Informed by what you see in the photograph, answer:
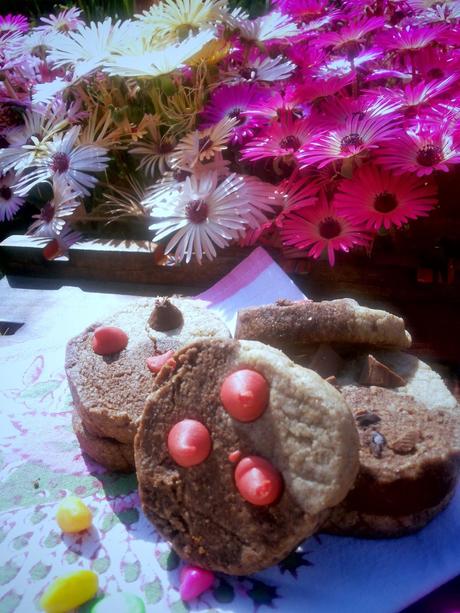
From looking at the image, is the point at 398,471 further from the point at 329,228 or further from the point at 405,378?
the point at 329,228

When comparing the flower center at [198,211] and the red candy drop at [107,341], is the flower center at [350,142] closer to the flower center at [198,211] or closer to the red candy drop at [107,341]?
the flower center at [198,211]

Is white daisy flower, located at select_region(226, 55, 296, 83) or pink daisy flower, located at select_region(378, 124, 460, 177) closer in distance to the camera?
pink daisy flower, located at select_region(378, 124, 460, 177)

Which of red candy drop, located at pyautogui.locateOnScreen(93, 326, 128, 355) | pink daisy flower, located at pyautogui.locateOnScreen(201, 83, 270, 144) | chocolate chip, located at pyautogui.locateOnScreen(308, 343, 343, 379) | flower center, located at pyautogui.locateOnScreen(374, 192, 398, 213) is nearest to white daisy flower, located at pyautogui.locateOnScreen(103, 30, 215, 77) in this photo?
pink daisy flower, located at pyautogui.locateOnScreen(201, 83, 270, 144)

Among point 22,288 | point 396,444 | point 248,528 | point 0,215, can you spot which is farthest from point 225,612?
point 0,215

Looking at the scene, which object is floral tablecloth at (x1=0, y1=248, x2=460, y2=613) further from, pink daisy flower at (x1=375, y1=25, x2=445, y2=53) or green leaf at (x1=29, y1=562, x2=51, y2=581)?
pink daisy flower at (x1=375, y1=25, x2=445, y2=53)

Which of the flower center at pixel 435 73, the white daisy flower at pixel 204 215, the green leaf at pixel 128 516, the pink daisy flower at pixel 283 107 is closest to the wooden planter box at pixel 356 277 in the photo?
the white daisy flower at pixel 204 215

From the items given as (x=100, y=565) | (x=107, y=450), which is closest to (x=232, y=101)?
(x=107, y=450)
